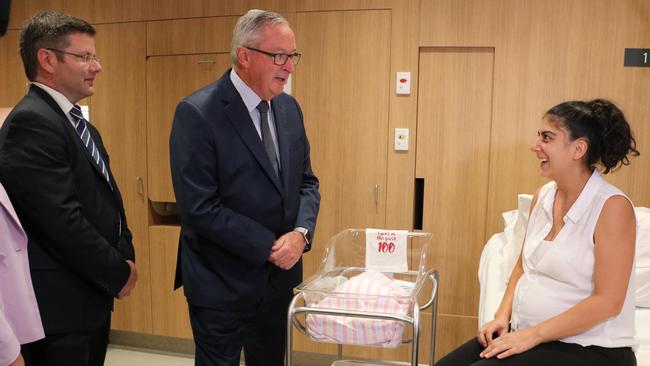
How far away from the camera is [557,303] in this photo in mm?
1839

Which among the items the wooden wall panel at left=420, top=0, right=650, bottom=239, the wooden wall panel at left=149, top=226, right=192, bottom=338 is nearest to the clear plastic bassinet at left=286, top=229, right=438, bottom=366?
the wooden wall panel at left=420, top=0, right=650, bottom=239

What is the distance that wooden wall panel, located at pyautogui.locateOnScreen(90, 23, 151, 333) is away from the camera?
3.73m

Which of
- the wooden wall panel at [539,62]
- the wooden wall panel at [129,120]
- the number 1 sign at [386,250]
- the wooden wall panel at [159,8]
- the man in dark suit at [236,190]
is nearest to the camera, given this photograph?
the man in dark suit at [236,190]

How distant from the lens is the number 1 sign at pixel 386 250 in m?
2.25

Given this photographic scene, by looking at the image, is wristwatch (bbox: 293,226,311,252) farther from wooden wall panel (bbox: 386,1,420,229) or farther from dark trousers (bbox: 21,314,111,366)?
wooden wall panel (bbox: 386,1,420,229)

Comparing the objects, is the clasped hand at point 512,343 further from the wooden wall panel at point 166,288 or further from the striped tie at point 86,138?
the wooden wall panel at point 166,288

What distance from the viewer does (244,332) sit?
82.0 inches

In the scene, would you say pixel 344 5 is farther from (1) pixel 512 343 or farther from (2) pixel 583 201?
(1) pixel 512 343

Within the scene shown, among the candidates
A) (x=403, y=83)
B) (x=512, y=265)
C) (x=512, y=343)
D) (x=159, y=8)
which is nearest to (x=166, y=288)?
(x=159, y=8)

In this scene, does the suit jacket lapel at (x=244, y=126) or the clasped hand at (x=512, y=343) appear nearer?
the clasped hand at (x=512, y=343)

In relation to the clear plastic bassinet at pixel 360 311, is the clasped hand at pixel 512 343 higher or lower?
lower

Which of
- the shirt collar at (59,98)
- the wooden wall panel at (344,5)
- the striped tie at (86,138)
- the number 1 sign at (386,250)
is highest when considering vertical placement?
the wooden wall panel at (344,5)

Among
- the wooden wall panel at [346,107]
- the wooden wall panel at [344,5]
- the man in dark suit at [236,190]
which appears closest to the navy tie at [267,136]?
the man in dark suit at [236,190]

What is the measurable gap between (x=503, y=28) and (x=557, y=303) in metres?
1.87
